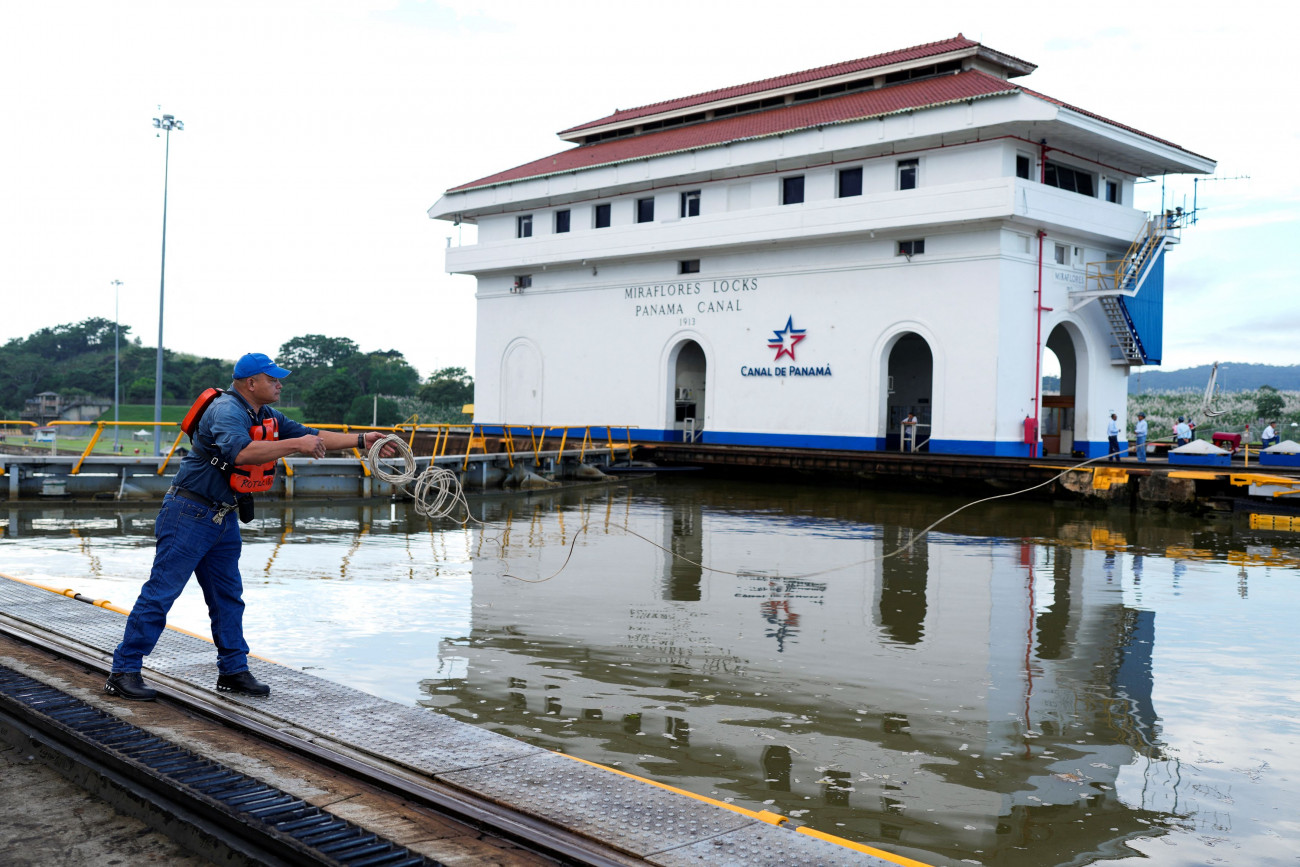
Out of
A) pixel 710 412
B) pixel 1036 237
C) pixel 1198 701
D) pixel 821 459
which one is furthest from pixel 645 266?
pixel 1198 701

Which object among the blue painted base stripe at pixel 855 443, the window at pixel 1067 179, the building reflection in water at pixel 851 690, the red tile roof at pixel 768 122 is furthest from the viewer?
the window at pixel 1067 179

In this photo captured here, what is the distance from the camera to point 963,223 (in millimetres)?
24781

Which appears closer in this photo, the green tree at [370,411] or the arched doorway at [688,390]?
the arched doorway at [688,390]

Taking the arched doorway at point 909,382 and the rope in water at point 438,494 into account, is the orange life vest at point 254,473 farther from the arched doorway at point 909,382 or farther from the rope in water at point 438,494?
the arched doorway at point 909,382

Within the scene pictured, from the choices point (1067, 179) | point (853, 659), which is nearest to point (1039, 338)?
point (1067, 179)

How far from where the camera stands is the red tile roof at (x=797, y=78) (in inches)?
1126

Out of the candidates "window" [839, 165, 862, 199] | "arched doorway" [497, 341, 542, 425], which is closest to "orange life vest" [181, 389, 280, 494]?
"window" [839, 165, 862, 199]

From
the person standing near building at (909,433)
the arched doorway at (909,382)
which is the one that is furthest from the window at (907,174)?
the person standing near building at (909,433)

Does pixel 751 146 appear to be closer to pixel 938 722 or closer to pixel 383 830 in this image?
pixel 938 722

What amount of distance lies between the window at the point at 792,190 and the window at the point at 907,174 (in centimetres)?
296

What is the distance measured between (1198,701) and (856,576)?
5.41 meters

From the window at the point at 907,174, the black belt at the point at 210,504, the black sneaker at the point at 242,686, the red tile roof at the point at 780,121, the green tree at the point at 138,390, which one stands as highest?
the red tile roof at the point at 780,121

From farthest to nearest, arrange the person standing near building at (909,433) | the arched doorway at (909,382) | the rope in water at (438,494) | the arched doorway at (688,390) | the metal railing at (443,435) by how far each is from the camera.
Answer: the arched doorway at (688,390) < the arched doorway at (909,382) < the person standing near building at (909,433) < the metal railing at (443,435) < the rope in water at (438,494)

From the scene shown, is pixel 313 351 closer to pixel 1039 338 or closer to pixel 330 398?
pixel 330 398
